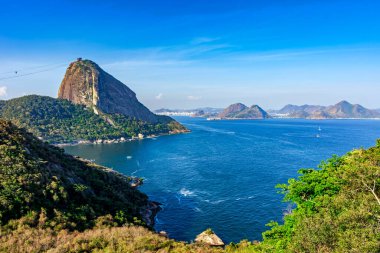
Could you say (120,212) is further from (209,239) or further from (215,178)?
(215,178)

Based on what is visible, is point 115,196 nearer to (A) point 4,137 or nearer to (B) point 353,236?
(A) point 4,137

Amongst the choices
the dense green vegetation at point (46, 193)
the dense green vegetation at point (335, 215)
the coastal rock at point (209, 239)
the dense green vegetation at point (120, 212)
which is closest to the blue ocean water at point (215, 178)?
the coastal rock at point (209, 239)

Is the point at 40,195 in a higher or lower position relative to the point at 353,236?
lower

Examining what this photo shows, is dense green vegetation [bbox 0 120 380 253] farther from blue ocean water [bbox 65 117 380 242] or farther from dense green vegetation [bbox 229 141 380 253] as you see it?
blue ocean water [bbox 65 117 380 242]

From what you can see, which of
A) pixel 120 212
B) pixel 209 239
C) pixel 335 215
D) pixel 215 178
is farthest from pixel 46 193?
pixel 215 178

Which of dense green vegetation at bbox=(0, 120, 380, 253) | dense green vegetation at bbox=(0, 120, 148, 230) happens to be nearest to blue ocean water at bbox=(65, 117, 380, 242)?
dense green vegetation at bbox=(0, 120, 380, 253)

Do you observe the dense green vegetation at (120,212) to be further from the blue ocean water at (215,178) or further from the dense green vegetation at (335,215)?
the blue ocean water at (215,178)

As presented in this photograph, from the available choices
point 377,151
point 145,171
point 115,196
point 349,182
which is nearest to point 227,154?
point 145,171
